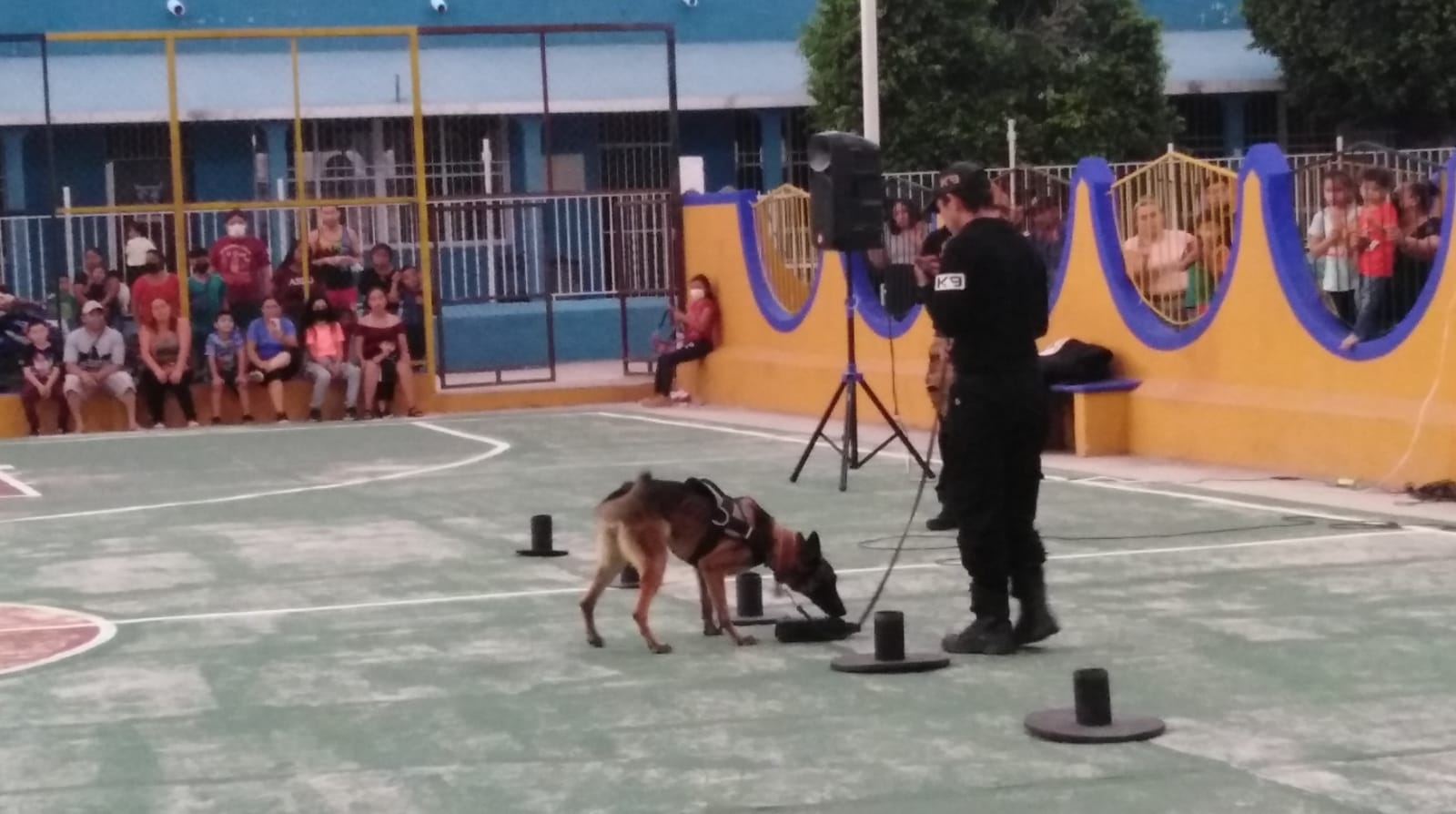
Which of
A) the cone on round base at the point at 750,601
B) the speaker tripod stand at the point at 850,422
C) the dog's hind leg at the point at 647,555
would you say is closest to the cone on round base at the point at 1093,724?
the dog's hind leg at the point at 647,555

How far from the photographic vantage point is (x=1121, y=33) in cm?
3338

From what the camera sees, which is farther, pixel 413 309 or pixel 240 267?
pixel 413 309

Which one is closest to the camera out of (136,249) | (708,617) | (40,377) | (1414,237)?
(708,617)

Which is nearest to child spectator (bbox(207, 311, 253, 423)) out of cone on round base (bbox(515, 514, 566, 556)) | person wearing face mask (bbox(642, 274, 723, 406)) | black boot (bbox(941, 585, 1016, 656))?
person wearing face mask (bbox(642, 274, 723, 406))

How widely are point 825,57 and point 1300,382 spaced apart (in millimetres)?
17354

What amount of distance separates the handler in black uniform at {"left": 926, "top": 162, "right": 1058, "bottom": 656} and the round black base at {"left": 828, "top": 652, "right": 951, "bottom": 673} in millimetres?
303

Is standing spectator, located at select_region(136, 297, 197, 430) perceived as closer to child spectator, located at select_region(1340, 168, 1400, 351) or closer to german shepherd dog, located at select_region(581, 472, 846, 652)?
child spectator, located at select_region(1340, 168, 1400, 351)

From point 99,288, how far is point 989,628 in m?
15.9

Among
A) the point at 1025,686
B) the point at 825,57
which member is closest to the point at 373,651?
the point at 1025,686

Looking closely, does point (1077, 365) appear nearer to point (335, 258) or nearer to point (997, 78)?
point (335, 258)

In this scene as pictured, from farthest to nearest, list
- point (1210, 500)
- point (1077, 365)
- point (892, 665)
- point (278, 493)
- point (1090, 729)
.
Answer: point (1077, 365) → point (278, 493) → point (1210, 500) → point (892, 665) → point (1090, 729)

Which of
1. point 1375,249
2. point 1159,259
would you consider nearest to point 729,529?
point 1375,249

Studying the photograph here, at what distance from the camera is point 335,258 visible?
23.5 m

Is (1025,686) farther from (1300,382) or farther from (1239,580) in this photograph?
(1300,382)
